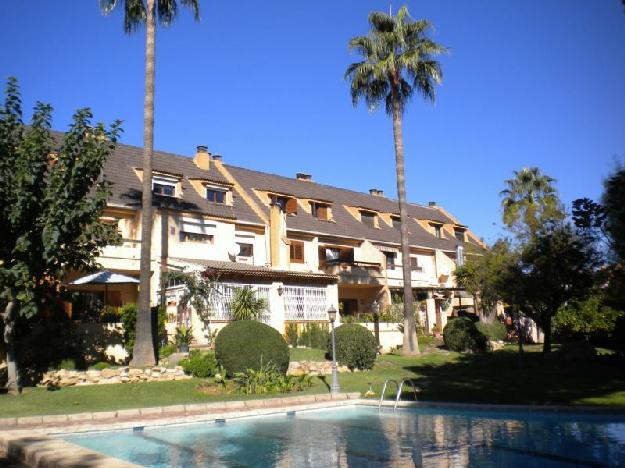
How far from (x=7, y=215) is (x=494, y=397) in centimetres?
1493

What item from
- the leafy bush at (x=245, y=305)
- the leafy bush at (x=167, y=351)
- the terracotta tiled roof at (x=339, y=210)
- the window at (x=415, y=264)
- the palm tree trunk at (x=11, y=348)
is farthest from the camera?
the window at (x=415, y=264)

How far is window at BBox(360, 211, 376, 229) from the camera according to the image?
51594mm

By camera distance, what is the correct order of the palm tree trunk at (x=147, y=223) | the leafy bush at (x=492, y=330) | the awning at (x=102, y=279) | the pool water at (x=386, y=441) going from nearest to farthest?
the pool water at (x=386, y=441)
the palm tree trunk at (x=147, y=223)
the awning at (x=102, y=279)
the leafy bush at (x=492, y=330)

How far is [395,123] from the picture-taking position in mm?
33156

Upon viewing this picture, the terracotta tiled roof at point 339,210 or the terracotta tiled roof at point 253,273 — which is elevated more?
the terracotta tiled roof at point 339,210

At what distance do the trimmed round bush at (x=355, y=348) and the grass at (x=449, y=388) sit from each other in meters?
0.57

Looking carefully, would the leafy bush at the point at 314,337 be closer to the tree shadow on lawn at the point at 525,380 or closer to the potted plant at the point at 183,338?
→ the tree shadow on lawn at the point at 525,380

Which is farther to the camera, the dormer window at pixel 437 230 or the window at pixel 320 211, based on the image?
the dormer window at pixel 437 230

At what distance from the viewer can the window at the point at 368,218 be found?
51.6 meters

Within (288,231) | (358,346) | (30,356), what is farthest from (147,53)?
(288,231)

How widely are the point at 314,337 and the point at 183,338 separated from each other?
799 cm

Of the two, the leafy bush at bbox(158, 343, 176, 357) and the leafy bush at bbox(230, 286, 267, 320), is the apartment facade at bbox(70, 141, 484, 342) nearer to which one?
the leafy bush at bbox(230, 286, 267, 320)

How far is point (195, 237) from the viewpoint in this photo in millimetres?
36438

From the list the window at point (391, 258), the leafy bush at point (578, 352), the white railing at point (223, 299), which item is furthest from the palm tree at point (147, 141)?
the window at point (391, 258)
